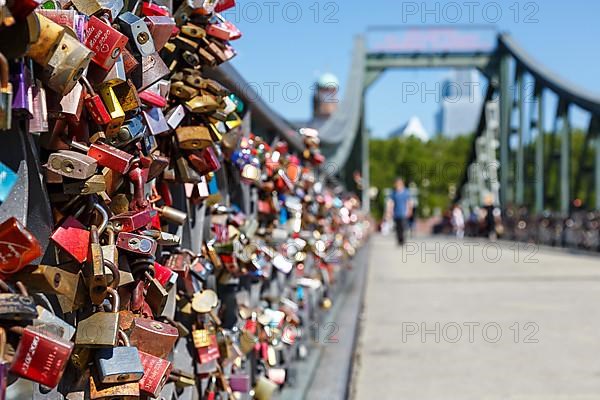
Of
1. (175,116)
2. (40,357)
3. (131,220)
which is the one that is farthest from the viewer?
(175,116)

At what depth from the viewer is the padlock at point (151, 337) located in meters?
1.26

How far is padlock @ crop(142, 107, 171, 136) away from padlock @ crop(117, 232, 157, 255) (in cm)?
22

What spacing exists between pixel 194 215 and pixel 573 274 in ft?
28.4

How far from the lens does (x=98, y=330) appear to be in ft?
3.58

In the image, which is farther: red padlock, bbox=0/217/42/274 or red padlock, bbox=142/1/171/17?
red padlock, bbox=142/1/171/17

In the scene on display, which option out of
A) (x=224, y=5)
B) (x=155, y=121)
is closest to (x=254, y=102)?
(x=224, y=5)

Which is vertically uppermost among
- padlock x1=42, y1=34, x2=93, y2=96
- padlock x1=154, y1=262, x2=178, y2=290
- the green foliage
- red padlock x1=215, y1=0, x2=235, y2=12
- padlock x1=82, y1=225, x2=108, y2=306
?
padlock x1=42, y1=34, x2=93, y2=96

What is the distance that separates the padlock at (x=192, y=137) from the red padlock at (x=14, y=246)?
716 millimetres

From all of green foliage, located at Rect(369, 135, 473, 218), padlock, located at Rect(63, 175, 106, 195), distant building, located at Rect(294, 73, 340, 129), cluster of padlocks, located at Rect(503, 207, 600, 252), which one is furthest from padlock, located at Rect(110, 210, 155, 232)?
green foliage, located at Rect(369, 135, 473, 218)

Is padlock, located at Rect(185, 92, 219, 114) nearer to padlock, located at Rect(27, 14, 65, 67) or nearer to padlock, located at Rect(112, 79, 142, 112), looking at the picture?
padlock, located at Rect(112, 79, 142, 112)

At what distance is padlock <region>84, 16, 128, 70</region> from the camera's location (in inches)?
41.7

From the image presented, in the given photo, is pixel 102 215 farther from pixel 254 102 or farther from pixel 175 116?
pixel 254 102

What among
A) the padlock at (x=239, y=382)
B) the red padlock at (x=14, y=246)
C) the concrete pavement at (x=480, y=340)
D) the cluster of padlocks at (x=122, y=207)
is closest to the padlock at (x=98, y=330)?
the cluster of padlocks at (x=122, y=207)

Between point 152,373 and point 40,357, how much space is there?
0.34 m
